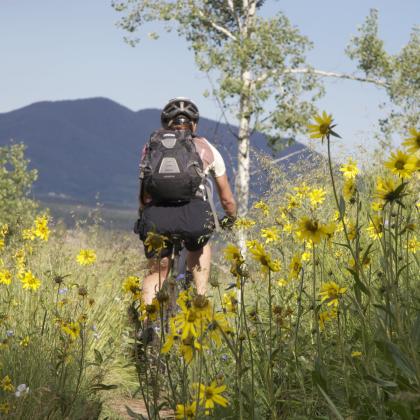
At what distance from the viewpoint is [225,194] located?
17.3ft

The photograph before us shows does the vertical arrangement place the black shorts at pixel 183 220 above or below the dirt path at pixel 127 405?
above

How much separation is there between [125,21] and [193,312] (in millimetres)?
14644

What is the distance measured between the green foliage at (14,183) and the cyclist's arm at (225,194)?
6.61 m

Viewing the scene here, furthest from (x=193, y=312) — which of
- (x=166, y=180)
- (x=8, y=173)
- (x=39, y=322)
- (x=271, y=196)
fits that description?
(x=8, y=173)

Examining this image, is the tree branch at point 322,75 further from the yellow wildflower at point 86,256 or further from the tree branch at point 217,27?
the yellow wildflower at point 86,256

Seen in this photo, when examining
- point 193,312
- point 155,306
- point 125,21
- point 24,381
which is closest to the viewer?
point 193,312

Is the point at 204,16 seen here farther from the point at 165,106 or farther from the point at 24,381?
the point at 24,381

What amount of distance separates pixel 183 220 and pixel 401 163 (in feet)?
8.58

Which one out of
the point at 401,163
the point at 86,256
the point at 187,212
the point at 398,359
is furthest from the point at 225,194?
the point at 398,359

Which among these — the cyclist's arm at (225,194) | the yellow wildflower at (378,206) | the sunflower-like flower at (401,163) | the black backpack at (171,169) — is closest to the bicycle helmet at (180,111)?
the black backpack at (171,169)

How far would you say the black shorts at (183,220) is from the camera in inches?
192

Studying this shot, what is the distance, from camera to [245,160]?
657 inches

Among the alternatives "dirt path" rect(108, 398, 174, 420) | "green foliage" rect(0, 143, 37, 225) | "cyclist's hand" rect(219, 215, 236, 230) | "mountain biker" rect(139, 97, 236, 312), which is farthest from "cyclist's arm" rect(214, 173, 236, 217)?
"green foliage" rect(0, 143, 37, 225)

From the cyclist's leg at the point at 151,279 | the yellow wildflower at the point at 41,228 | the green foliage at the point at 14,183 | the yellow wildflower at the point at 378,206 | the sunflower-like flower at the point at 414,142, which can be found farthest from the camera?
the green foliage at the point at 14,183
